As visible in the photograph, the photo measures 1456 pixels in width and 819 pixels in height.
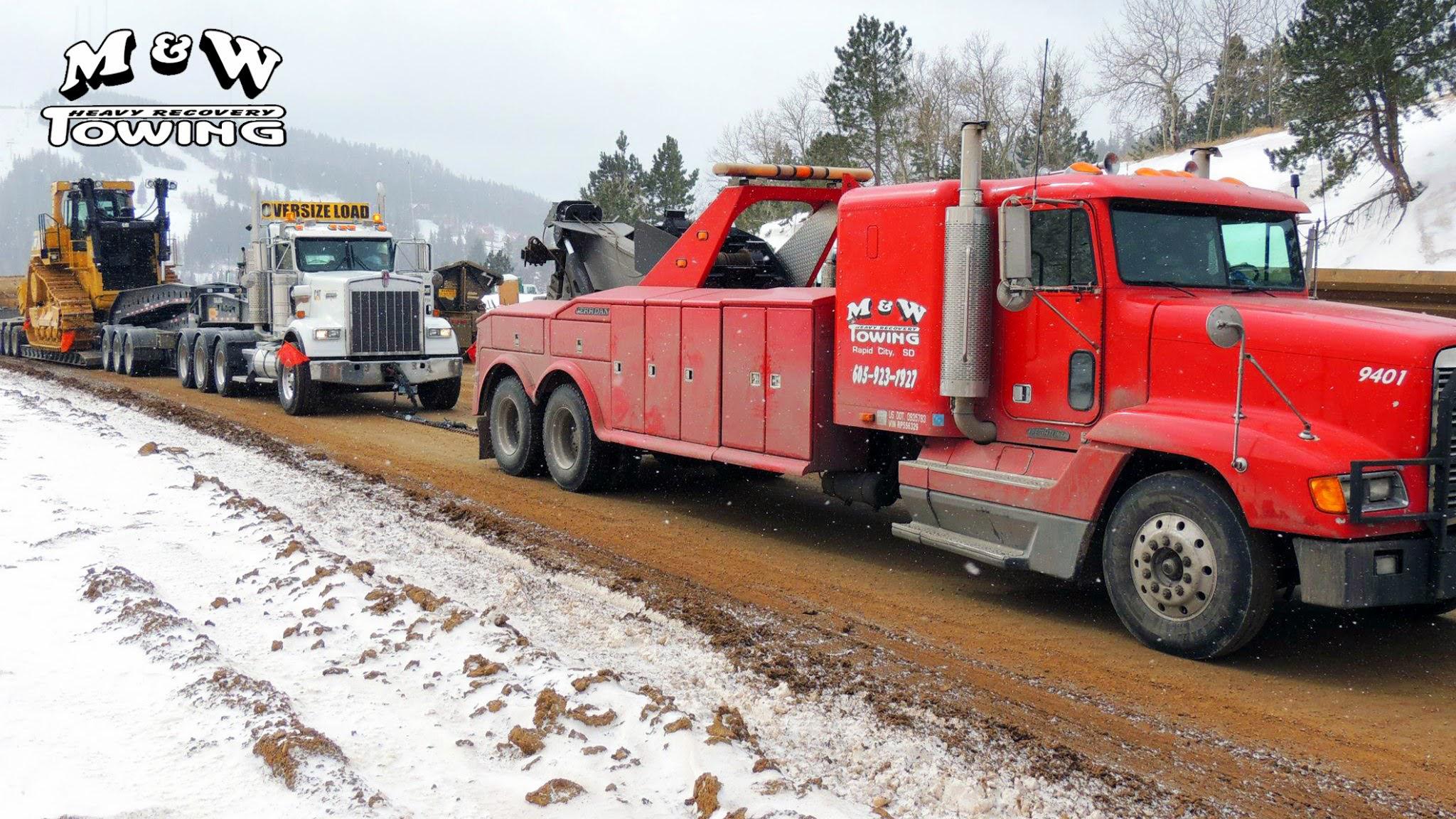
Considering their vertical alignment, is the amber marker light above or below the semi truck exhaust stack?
below

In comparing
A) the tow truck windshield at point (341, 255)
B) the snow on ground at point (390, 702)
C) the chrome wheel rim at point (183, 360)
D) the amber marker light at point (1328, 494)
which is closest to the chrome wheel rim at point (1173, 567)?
the amber marker light at point (1328, 494)

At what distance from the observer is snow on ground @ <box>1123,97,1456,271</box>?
1151 inches

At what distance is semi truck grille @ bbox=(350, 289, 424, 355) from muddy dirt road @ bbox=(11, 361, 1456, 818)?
787 cm

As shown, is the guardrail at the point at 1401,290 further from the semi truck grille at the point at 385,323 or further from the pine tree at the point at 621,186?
the pine tree at the point at 621,186

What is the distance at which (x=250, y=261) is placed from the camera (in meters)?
19.4

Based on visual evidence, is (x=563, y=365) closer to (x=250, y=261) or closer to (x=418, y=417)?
(x=418, y=417)

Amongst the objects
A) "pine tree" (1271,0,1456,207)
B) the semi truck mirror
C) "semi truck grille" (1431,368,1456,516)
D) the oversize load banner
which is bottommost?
"semi truck grille" (1431,368,1456,516)

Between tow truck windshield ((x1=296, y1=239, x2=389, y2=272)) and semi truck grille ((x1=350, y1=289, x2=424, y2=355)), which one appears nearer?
semi truck grille ((x1=350, y1=289, x2=424, y2=355))

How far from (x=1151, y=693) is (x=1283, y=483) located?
1201 mm

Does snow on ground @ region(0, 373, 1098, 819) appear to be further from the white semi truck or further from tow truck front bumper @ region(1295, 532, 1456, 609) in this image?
the white semi truck

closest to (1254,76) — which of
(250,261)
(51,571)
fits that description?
(250,261)

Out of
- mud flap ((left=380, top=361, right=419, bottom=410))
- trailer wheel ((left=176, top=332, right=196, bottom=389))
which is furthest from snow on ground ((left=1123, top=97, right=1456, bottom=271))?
trailer wheel ((left=176, top=332, right=196, bottom=389))

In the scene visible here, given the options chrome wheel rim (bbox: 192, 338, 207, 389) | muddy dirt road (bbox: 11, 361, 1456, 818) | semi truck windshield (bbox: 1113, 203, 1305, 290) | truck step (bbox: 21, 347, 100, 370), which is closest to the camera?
muddy dirt road (bbox: 11, 361, 1456, 818)

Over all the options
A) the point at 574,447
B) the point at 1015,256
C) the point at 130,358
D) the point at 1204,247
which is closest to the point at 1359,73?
the point at 574,447
